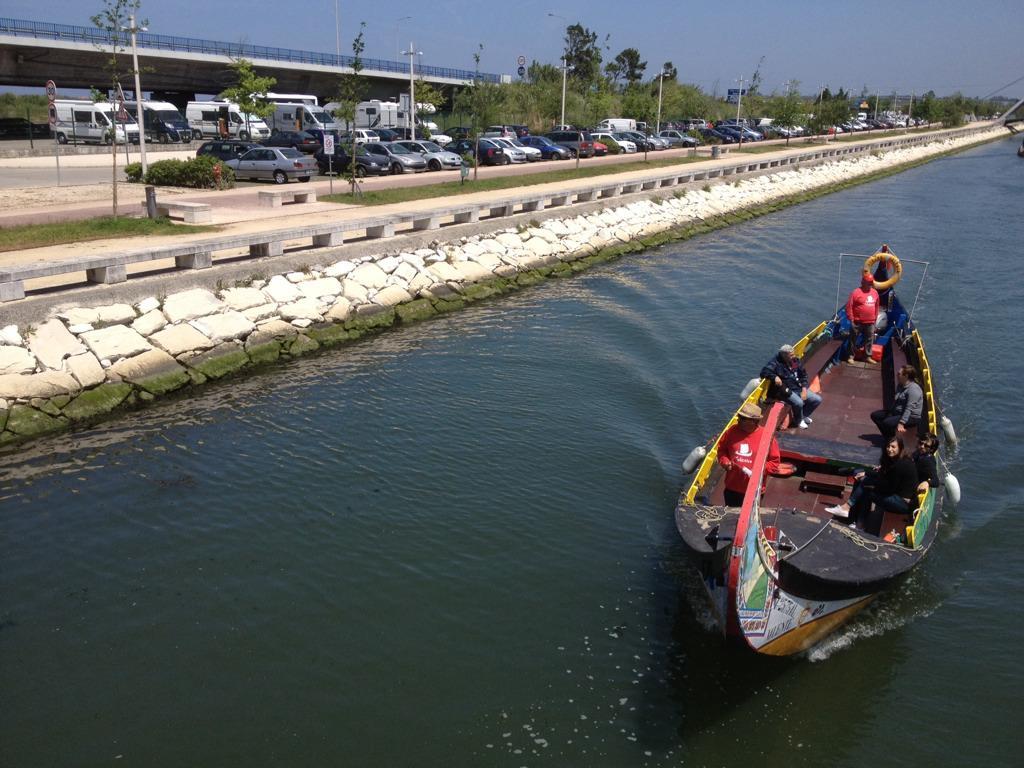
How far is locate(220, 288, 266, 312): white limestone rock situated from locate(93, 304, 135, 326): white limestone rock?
222cm

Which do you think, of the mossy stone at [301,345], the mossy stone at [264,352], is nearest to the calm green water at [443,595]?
the mossy stone at [301,345]

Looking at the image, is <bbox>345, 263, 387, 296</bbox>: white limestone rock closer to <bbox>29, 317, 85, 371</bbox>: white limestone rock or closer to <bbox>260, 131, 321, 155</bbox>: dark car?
<bbox>29, 317, 85, 371</bbox>: white limestone rock

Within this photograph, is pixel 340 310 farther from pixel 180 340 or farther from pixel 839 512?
pixel 839 512

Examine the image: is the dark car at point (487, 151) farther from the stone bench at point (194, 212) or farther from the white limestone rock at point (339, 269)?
the white limestone rock at point (339, 269)

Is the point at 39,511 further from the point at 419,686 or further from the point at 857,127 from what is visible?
the point at 857,127

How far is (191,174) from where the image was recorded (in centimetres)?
3306

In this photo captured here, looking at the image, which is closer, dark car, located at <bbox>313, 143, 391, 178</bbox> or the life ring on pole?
the life ring on pole

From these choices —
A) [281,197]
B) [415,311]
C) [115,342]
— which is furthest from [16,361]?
[281,197]

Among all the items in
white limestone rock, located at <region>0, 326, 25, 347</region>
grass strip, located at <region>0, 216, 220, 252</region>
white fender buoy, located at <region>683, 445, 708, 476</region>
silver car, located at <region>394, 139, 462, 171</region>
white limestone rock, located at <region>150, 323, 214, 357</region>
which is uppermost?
silver car, located at <region>394, 139, 462, 171</region>

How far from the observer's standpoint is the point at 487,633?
9883mm

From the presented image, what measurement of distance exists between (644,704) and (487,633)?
1953 mm

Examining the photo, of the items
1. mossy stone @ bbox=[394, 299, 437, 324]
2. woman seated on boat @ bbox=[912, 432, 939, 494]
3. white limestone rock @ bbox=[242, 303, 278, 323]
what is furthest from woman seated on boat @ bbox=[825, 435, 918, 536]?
mossy stone @ bbox=[394, 299, 437, 324]

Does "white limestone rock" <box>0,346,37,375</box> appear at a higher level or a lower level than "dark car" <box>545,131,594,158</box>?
lower

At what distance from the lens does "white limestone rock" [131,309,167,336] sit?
17172 mm
